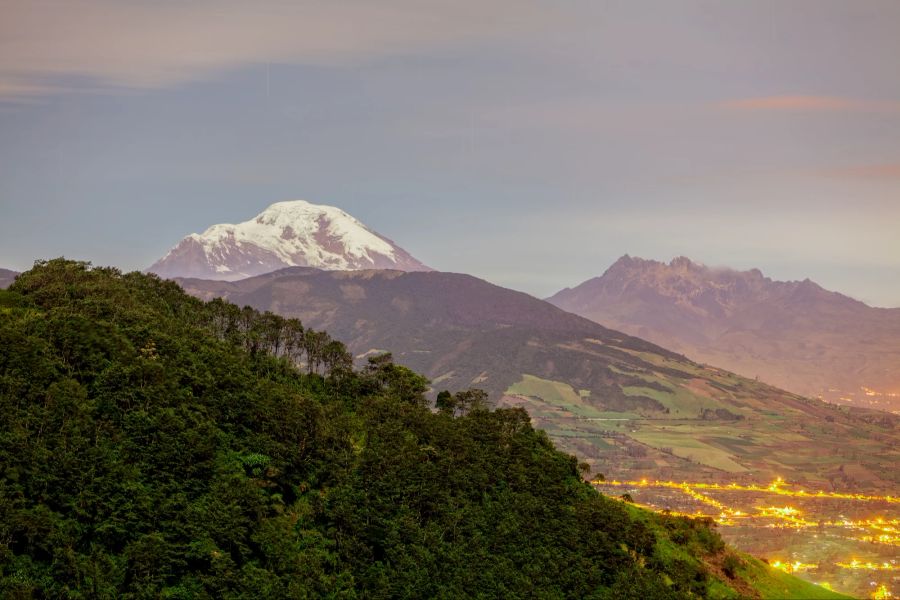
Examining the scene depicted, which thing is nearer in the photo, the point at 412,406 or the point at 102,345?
the point at 102,345

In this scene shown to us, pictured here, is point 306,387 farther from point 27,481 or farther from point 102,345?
point 27,481

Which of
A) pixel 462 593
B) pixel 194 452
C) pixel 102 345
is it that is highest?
pixel 102 345

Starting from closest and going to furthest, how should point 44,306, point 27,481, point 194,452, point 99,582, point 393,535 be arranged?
1. point 99,582
2. point 27,481
3. point 194,452
4. point 393,535
5. point 44,306

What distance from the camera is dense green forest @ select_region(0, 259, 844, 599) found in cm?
9375

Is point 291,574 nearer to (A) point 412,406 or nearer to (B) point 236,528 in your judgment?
(B) point 236,528

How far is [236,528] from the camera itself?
102 meters

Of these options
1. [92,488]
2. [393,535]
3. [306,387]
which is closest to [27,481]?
[92,488]

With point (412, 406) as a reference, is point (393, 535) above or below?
below

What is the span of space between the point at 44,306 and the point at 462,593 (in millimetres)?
94121

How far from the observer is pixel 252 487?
110 meters

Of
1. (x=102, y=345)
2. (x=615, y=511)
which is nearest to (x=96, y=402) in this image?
(x=102, y=345)

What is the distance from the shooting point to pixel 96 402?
113 m

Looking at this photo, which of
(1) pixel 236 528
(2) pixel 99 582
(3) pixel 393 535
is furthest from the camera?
(3) pixel 393 535

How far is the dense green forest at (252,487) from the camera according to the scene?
3691 inches
